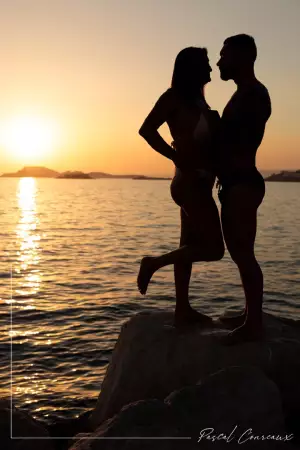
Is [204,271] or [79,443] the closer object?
[79,443]

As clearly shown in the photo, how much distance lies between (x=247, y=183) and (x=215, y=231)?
2.04 feet

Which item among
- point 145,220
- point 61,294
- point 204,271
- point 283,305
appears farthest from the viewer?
point 145,220

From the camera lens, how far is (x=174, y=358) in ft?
20.0

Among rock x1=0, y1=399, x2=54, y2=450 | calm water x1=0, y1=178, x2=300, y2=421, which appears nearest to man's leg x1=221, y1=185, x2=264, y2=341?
rock x1=0, y1=399, x2=54, y2=450

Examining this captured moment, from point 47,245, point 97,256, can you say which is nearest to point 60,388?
point 97,256

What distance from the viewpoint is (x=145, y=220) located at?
49156 mm

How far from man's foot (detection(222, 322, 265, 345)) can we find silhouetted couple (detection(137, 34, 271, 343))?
0.4 inches

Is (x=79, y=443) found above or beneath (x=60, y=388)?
above

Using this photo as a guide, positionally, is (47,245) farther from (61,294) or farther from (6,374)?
(6,374)

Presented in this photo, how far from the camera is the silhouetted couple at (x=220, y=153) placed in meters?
5.72

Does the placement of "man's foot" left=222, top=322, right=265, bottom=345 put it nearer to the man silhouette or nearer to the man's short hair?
the man silhouette

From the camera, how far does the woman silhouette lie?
5.77 meters

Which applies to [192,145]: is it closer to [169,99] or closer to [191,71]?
[169,99]

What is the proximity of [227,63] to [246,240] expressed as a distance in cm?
190
